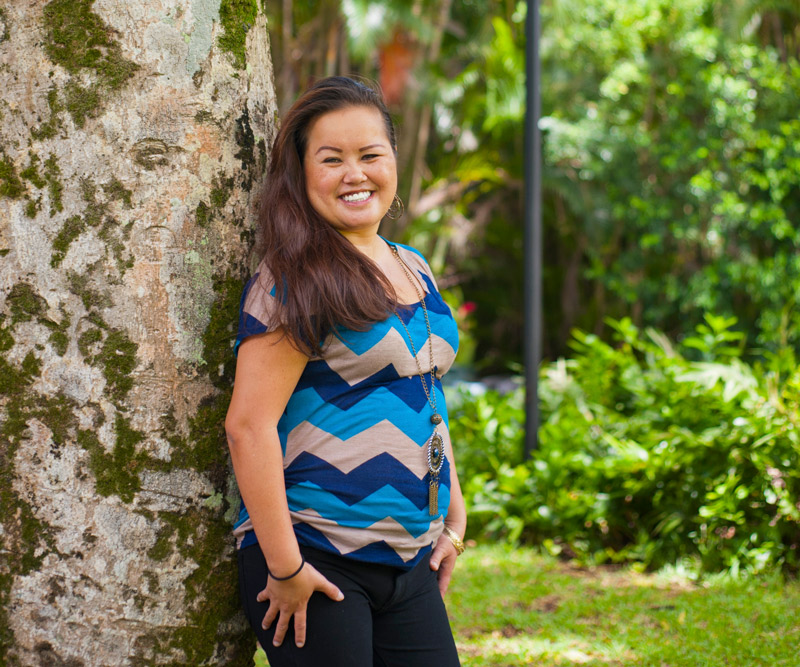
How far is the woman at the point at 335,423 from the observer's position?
1.58 meters

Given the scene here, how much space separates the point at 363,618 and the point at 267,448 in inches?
16.5

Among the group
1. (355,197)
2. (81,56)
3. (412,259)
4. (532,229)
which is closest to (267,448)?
(355,197)

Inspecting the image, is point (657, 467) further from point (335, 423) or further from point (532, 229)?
point (335, 423)

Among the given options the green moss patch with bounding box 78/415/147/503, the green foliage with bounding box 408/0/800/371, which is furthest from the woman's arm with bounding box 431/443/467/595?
the green foliage with bounding box 408/0/800/371

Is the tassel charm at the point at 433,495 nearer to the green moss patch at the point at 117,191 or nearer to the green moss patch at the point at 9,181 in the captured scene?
the green moss patch at the point at 117,191

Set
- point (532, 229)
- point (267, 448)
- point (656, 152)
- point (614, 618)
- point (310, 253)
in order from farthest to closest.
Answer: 1. point (656, 152)
2. point (532, 229)
3. point (614, 618)
4. point (310, 253)
5. point (267, 448)

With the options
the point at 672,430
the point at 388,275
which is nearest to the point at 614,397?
the point at 672,430

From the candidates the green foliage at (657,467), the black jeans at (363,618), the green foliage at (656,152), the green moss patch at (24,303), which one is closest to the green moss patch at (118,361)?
the green moss patch at (24,303)

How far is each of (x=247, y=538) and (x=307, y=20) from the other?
11000mm

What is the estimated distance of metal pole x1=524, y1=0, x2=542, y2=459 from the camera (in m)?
5.08

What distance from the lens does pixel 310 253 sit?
171cm

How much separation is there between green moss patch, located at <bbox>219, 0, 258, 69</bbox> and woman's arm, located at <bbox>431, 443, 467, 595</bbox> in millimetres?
1074

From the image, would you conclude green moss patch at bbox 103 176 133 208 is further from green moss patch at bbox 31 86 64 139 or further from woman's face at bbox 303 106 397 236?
woman's face at bbox 303 106 397 236

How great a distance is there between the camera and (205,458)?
1.85 meters
